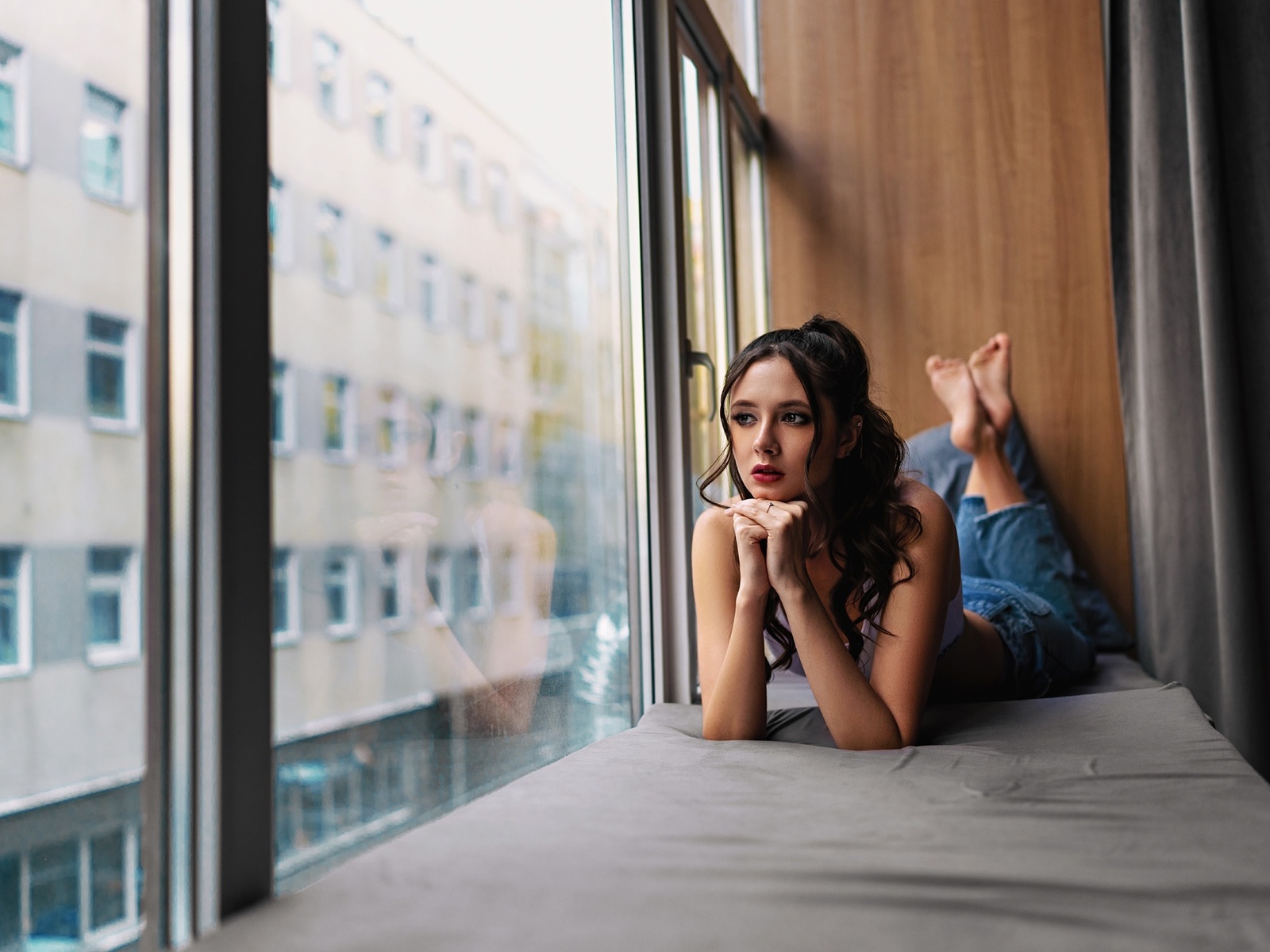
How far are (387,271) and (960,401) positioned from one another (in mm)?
1748

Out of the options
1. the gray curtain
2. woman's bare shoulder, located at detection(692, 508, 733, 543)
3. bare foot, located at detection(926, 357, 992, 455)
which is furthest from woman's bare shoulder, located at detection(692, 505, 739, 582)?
bare foot, located at detection(926, 357, 992, 455)

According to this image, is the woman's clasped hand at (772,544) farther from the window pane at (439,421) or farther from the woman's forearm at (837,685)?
the window pane at (439,421)

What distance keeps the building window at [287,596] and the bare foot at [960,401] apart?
1801 millimetres

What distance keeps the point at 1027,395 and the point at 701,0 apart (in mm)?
1246

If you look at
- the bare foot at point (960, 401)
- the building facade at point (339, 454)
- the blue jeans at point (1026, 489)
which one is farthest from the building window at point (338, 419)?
the bare foot at point (960, 401)

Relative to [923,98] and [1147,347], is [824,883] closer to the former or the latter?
[1147,347]

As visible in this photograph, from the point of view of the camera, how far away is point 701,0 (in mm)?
2135

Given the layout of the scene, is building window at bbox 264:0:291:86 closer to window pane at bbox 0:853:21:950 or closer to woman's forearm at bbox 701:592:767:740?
window pane at bbox 0:853:21:950

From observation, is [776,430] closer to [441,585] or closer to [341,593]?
[441,585]

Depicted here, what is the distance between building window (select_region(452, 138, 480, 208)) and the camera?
117 cm

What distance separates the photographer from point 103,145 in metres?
0.66

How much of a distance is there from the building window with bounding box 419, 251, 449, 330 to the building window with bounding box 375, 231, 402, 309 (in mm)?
41

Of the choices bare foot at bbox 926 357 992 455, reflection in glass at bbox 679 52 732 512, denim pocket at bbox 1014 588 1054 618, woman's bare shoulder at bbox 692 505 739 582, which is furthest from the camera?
bare foot at bbox 926 357 992 455

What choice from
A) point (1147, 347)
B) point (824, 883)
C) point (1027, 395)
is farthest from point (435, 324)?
point (1027, 395)
